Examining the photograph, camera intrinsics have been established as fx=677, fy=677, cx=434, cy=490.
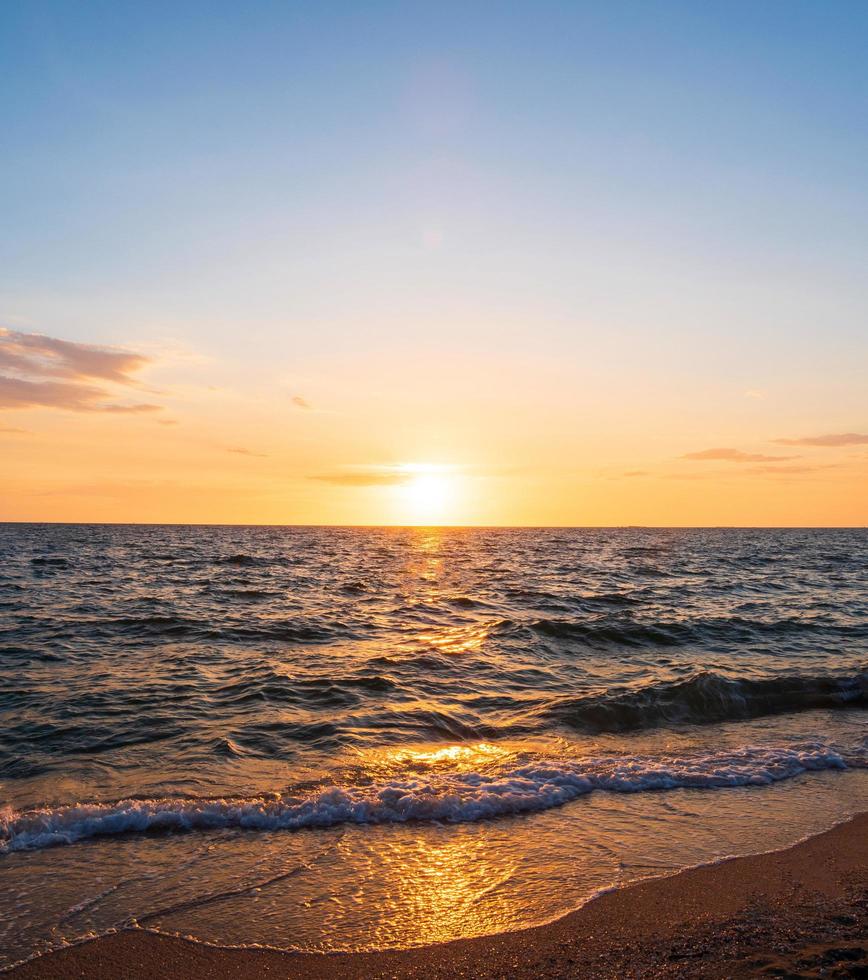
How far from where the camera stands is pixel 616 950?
16.8 feet

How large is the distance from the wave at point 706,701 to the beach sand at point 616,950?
619 centimetres

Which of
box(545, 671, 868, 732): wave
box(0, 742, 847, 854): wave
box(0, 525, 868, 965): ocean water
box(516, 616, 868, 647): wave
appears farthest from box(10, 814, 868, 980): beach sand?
box(516, 616, 868, 647): wave

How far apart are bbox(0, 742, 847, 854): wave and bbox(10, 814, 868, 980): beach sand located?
7.63 feet

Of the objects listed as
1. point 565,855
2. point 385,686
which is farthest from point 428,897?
point 385,686

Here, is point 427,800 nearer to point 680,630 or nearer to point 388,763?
point 388,763

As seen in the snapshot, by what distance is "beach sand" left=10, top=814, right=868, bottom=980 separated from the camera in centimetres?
485

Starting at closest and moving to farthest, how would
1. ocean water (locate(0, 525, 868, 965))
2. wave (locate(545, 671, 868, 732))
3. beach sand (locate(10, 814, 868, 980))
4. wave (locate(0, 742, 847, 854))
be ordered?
beach sand (locate(10, 814, 868, 980)) → ocean water (locate(0, 525, 868, 965)) → wave (locate(0, 742, 847, 854)) → wave (locate(545, 671, 868, 732))

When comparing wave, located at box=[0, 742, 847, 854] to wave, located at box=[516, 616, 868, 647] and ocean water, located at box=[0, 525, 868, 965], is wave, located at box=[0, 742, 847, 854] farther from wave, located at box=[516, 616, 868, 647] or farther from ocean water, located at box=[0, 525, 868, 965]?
wave, located at box=[516, 616, 868, 647]

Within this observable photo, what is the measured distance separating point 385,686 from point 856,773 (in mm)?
8485

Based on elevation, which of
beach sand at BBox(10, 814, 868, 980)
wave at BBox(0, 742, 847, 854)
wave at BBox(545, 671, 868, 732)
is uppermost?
beach sand at BBox(10, 814, 868, 980)

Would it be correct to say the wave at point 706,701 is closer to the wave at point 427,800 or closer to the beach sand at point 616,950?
the wave at point 427,800

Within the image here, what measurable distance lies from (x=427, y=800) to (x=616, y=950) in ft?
11.3

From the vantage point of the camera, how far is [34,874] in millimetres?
6422

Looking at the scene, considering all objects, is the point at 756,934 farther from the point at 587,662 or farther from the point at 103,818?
the point at 587,662
